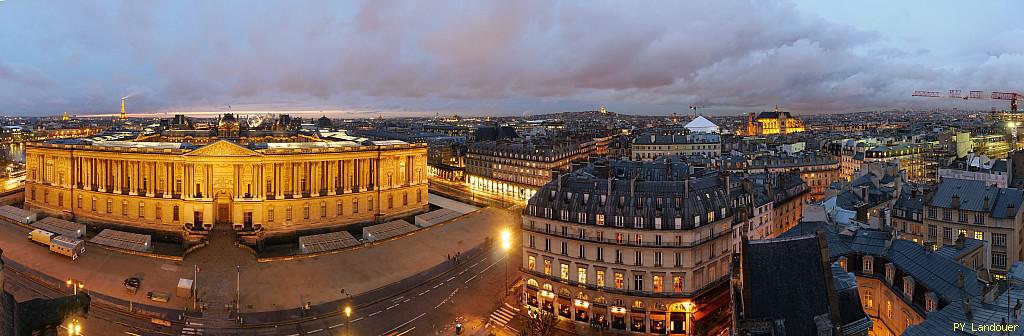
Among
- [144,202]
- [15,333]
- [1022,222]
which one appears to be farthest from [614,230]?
[144,202]

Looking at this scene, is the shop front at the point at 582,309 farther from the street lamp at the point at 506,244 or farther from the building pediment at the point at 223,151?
the building pediment at the point at 223,151

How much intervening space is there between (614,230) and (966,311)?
29866 millimetres

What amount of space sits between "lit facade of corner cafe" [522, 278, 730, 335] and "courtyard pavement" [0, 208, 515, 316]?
2124 cm

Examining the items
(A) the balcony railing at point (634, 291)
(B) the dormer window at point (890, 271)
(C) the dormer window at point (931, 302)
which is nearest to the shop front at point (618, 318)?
(A) the balcony railing at point (634, 291)

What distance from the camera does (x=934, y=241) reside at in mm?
70875

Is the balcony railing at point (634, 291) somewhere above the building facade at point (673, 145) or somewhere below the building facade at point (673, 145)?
below

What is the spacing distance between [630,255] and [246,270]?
4209 cm

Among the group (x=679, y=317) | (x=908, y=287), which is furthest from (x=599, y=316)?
(x=908, y=287)

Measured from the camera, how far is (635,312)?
59.5m

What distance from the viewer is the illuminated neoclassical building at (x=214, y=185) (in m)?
103

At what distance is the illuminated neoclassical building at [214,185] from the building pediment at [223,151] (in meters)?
0.14

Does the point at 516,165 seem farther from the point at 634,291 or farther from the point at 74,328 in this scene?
the point at 74,328

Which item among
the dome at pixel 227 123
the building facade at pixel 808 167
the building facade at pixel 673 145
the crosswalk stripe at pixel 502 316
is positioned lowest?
the crosswalk stripe at pixel 502 316

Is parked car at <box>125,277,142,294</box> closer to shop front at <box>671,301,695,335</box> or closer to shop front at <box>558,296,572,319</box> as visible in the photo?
shop front at <box>558,296,572,319</box>
